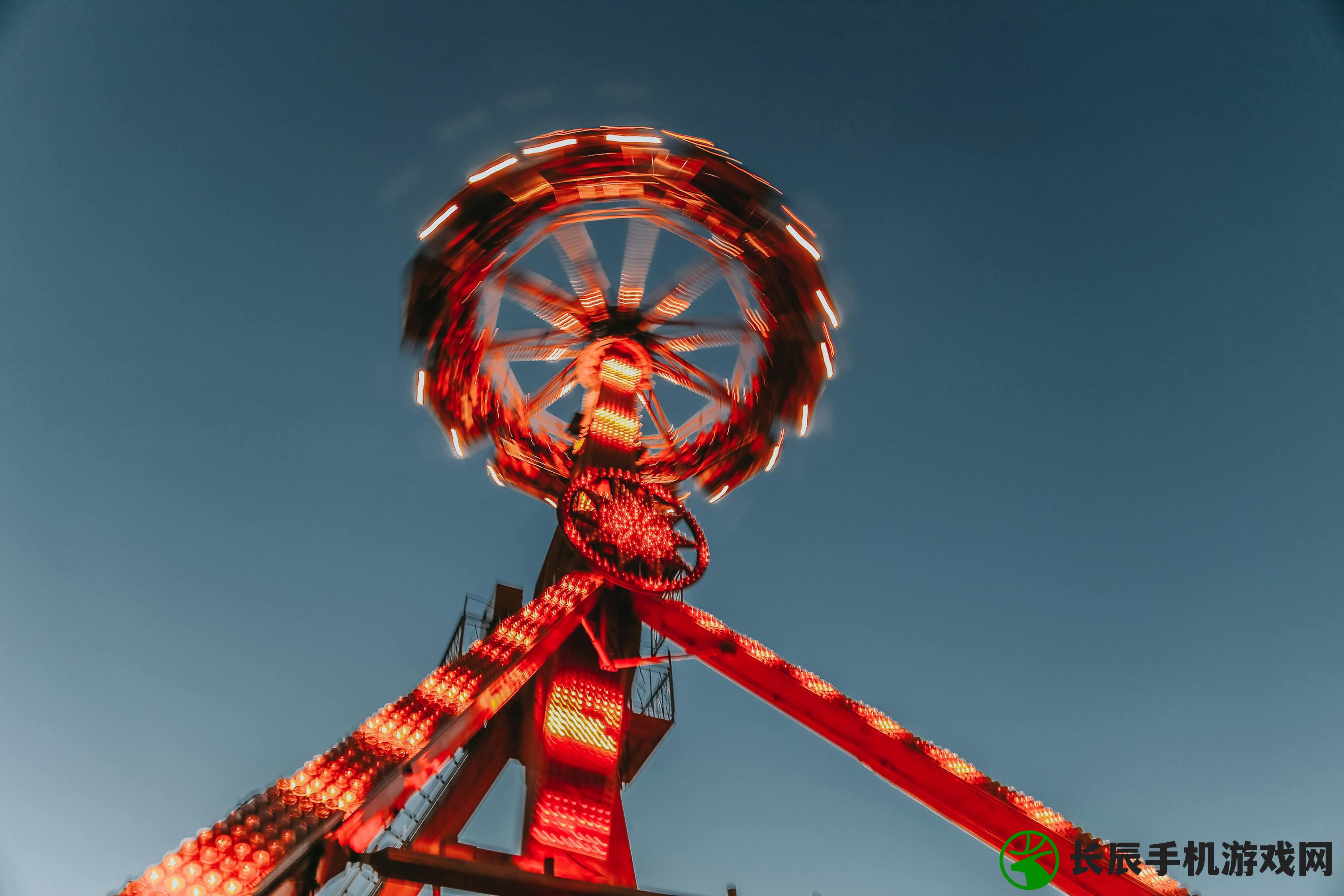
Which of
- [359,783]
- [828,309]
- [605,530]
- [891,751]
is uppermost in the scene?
[828,309]

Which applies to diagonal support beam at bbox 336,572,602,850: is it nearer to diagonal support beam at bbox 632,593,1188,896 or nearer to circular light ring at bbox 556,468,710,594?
circular light ring at bbox 556,468,710,594

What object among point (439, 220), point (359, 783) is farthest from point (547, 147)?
point (359, 783)

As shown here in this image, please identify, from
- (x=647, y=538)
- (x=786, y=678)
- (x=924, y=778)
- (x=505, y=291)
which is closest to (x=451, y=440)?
(x=505, y=291)

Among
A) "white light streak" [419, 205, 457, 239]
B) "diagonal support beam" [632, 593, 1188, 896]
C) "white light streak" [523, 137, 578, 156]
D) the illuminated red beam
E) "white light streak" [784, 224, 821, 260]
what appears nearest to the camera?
the illuminated red beam

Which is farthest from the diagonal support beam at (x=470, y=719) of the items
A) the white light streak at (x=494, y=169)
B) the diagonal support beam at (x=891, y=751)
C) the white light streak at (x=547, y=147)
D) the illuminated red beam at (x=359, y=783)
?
the white light streak at (x=547, y=147)

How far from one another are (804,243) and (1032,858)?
10234 mm

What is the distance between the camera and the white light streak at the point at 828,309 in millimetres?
15352

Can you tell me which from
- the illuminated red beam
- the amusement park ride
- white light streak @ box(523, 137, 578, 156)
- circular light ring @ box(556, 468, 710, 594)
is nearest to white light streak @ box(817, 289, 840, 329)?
the amusement park ride

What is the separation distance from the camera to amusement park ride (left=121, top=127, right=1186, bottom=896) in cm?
680

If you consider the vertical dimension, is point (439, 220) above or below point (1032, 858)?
above

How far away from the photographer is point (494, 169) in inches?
562

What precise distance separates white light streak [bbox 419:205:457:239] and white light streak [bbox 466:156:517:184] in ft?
1.94

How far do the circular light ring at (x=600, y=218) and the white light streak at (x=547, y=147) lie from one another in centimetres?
4

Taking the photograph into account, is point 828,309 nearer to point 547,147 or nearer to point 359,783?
point 547,147
